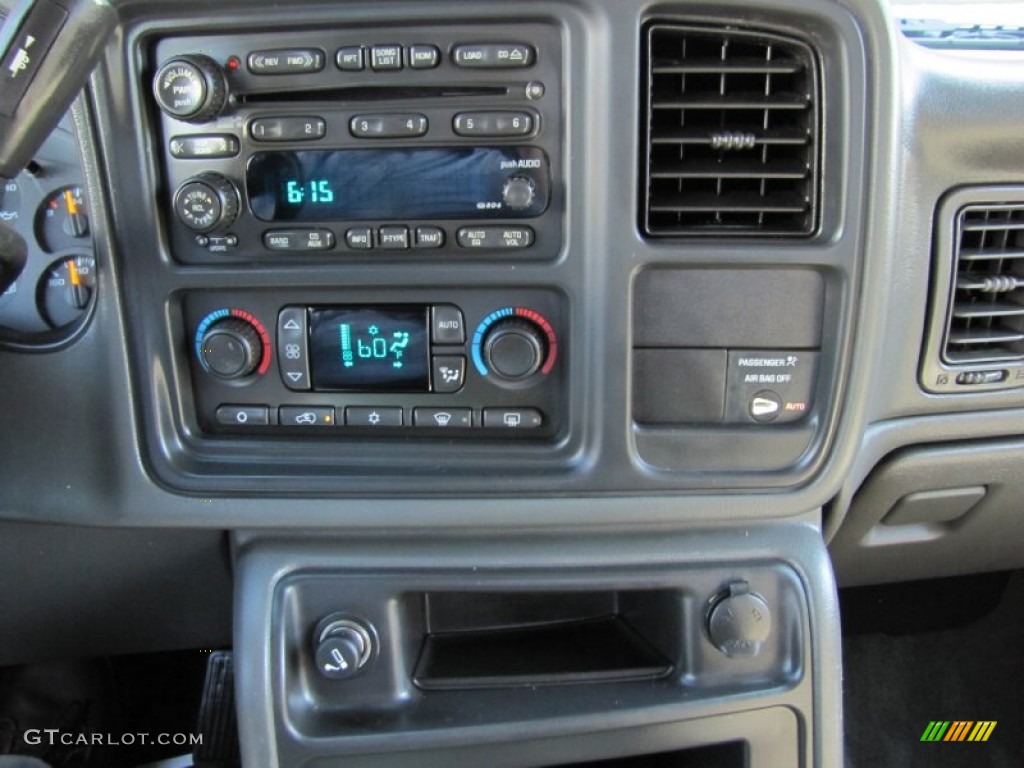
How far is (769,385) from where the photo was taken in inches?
36.5

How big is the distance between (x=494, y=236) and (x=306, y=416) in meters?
0.27

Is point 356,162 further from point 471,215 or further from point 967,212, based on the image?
point 967,212

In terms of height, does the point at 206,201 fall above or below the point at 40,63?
below

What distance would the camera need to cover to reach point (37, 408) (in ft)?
3.13

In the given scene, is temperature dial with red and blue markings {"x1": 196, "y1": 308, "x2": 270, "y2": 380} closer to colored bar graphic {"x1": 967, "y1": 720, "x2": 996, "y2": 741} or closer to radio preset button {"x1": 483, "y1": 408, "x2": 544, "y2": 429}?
radio preset button {"x1": 483, "y1": 408, "x2": 544, "y2": 429}

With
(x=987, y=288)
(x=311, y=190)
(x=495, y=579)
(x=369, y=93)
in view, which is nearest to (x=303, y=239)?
(x=311, y=190)

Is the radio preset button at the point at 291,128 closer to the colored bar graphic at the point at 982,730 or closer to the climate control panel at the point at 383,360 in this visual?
the climate control panel at the point at 383,360

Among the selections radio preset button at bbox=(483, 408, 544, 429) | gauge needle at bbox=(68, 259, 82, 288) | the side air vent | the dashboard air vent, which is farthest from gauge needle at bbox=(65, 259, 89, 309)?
the dashboard air vent

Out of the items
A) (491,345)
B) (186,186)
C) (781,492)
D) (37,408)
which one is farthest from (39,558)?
(781,492)

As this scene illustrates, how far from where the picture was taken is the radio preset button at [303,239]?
88cm

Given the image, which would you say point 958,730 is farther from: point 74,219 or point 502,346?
point 74,219

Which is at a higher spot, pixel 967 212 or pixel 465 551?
pixel 967 212

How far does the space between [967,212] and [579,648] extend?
65cm

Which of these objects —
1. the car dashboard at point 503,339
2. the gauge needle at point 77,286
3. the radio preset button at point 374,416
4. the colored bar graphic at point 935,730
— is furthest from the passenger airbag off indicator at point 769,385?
the colored bar graphic at point 935,730
